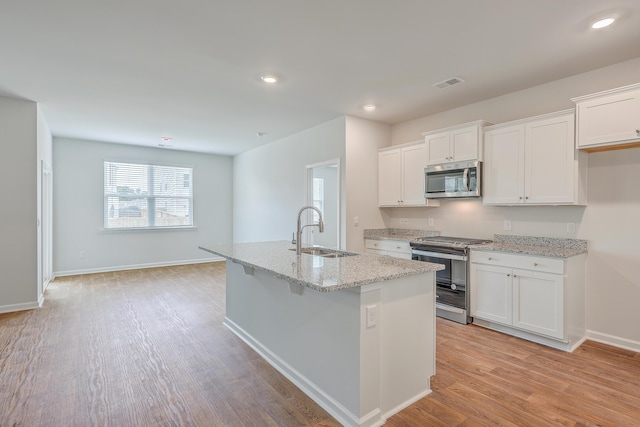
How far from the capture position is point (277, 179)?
6316 mm

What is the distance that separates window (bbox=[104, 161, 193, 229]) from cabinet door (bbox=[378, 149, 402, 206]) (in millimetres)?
4809

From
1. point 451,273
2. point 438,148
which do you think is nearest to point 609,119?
point 438,148

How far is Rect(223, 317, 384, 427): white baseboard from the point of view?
1927mm

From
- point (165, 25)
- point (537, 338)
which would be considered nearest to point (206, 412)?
point (165, 25)

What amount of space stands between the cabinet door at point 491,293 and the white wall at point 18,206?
5.45 m

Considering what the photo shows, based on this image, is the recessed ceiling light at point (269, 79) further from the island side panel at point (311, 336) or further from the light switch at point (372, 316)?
the light switch at point (372, 316)

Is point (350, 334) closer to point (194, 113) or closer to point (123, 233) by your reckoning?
point (194, 113)

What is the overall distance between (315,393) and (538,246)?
2.80 metres

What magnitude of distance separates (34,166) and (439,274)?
5312 millimetres

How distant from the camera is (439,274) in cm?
388

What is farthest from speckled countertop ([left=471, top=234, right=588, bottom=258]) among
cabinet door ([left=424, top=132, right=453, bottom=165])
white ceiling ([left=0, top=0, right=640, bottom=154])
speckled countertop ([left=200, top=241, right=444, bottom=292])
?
white ceiling ([left=0, top=0, right=640, bottom=154])

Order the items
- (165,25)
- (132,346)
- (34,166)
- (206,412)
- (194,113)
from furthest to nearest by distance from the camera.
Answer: (194,113), (34,166), (132,346), (165,25), (206,412)

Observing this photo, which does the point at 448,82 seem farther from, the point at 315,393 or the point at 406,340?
the point at 315,393

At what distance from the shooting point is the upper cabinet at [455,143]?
374 centimetres
